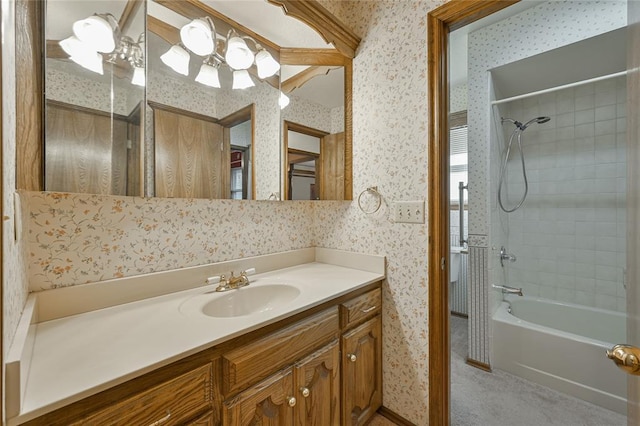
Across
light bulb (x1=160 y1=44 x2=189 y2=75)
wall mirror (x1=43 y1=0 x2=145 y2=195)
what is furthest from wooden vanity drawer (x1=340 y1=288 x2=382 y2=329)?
light bulb (x1=160 y1=44 x2=189 y2=75)

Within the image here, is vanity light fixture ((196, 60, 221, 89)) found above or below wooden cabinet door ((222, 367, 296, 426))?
above

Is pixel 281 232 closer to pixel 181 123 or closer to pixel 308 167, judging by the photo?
pixel 308 167

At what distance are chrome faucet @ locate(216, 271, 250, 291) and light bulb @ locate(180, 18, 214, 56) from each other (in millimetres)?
1020

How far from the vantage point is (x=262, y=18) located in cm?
129

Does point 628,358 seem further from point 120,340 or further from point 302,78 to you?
point 302,78

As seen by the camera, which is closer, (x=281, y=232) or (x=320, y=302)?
(x=320, y=302)

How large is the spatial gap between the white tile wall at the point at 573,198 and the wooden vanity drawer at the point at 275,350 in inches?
87.5


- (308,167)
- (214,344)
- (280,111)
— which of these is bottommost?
(214,344)

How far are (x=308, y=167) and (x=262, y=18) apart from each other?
759 mm

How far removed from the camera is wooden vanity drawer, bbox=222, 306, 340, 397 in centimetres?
83

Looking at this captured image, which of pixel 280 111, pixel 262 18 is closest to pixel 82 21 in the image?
pixel 262 18

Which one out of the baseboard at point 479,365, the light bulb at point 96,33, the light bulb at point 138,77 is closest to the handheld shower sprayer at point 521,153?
the baseboard at point 479,365

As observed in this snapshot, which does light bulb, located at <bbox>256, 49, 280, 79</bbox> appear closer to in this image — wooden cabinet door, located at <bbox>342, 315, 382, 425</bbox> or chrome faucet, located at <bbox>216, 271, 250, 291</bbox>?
chrome faucet, located at <bbox>216, 271, 250, 291</bbox>

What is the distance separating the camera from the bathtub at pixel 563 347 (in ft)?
5.22
